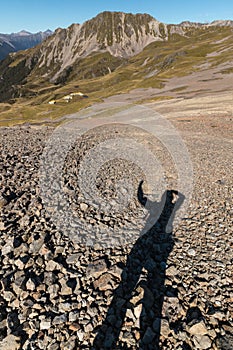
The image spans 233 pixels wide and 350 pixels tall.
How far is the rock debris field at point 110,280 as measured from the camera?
668cm

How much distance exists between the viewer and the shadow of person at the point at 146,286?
21.8 ft

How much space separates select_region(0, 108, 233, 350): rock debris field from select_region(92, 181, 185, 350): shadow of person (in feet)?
0.10

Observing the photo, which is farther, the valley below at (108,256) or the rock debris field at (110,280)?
the valley below at (108,256)

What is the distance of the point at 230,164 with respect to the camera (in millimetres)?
22547

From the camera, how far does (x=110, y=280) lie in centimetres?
820

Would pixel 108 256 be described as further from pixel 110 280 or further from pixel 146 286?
pixel 146 286

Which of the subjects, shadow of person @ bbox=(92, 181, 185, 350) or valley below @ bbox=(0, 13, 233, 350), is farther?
valley below @ bbox=(0, 13, 233, 350)

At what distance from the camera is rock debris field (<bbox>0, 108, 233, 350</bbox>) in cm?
668

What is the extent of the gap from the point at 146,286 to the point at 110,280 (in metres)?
1.33

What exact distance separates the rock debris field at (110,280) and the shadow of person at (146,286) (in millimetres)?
30

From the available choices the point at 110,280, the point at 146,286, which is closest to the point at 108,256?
the point at 110,280

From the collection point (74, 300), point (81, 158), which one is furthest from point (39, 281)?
point (81, 158)

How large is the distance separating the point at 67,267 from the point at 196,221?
311 inches

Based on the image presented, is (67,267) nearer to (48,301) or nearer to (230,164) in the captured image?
(48,301)
